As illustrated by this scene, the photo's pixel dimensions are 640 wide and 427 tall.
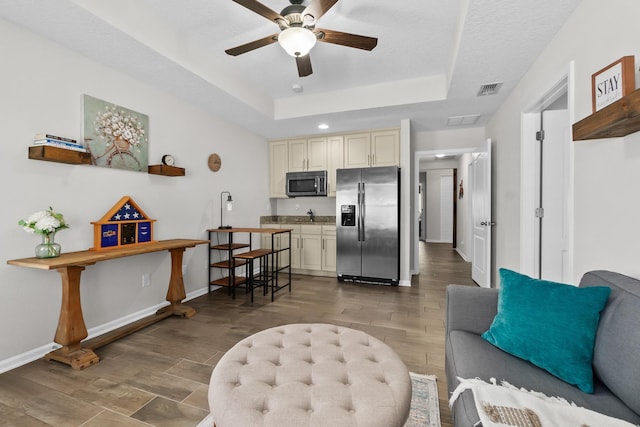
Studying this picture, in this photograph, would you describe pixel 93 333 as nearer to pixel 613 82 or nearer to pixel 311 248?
pixel 311 248

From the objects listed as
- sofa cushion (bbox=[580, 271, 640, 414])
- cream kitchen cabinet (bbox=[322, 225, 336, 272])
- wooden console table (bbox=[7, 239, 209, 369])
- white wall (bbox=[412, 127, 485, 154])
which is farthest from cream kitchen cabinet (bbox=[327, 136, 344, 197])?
sofa cushion (bbox=[580, 271, 640, 414])

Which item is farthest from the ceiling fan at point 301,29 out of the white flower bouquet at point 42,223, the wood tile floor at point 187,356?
the wood tile floor at point 187,356

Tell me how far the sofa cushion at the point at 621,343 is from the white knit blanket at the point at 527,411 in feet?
0.59

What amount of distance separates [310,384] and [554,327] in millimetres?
1056

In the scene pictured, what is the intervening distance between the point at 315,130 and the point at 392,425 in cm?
443

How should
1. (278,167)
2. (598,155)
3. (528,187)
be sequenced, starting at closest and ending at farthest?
(598,155)
(528,187)
(278,167)

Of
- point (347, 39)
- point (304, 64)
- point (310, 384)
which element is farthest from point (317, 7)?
point (310, 384)

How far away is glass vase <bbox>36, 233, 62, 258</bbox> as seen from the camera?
215 cm

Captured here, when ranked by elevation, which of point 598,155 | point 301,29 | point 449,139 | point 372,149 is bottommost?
point 598,155

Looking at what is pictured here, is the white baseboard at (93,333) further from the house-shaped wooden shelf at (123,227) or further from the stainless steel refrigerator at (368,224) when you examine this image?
the stainless steel refrigerator at (368,224)

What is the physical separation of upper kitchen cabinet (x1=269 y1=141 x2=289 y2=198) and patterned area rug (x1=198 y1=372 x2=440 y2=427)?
3920 mm

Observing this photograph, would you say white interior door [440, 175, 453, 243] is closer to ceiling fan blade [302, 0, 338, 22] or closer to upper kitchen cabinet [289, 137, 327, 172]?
upper kitchen cabinet [289, 137, 327, 172]

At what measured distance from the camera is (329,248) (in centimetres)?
485

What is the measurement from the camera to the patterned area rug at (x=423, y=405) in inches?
60.5
